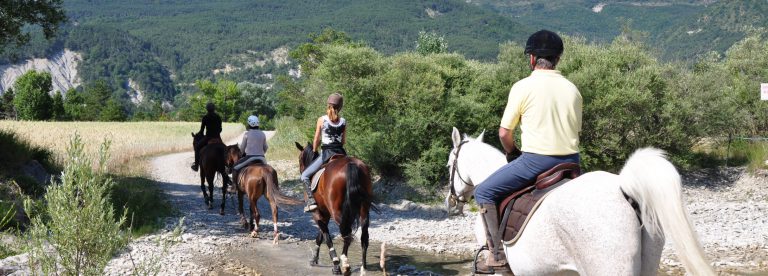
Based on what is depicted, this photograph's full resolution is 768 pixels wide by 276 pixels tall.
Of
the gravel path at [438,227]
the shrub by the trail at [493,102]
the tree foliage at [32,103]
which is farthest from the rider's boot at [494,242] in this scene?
the tree foliage at [32,103]

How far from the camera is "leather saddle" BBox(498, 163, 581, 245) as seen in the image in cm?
491

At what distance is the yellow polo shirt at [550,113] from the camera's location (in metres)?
4.95

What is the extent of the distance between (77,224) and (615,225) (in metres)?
4.14

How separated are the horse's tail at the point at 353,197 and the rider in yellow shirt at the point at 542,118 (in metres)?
4.00

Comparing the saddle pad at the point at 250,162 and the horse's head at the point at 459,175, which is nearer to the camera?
the horse's head at the point at 459,175

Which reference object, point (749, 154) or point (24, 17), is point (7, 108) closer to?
point (24, 17)

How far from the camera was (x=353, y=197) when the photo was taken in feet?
29.7

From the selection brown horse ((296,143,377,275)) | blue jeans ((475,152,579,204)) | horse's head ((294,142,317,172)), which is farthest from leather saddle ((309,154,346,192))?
blue jeans ((475,152,579,204))

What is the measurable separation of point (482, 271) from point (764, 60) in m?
29.5

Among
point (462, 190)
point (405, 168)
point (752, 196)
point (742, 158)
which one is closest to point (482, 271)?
point (462, 190)

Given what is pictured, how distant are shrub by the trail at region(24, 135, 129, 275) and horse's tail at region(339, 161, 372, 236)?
13.9ft

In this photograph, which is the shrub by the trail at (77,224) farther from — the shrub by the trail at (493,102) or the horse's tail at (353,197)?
the shrub by the trail at (493,102)

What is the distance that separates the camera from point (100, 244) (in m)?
5.11

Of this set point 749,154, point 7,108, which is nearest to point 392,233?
point 749,154
